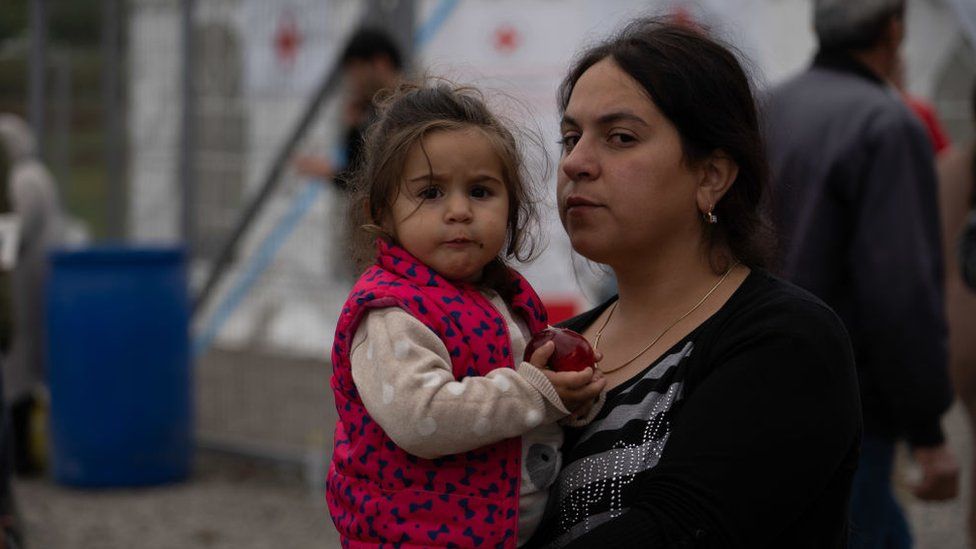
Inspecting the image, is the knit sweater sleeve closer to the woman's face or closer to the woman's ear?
the woman's face

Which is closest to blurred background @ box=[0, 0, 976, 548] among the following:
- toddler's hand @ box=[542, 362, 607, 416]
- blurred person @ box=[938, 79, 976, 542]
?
blurred person @ box=[938, 79, 976, 542]

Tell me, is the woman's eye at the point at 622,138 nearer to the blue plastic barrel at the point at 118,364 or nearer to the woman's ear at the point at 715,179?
the woman's ear at the point at 715,179

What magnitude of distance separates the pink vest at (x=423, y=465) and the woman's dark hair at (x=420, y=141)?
122 mm

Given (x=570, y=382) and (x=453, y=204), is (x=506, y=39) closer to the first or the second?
(x=453, y=204)

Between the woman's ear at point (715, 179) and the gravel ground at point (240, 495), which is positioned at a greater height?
the woman's ear at point (715, 179)

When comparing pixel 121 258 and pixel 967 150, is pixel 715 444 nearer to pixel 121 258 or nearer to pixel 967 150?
pixel 967 150

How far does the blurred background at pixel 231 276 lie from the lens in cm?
644

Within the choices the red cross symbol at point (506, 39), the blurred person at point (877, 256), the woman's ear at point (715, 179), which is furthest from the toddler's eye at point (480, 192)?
the red cross symbol at point (506, 39)

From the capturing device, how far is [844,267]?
3.93 meters

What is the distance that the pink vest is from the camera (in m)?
2.15

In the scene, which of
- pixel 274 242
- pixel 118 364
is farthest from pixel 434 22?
pixel 118 364

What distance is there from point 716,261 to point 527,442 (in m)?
0.43

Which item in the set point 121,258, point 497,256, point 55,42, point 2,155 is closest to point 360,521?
point 497,256

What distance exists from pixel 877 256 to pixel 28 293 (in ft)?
18.2
